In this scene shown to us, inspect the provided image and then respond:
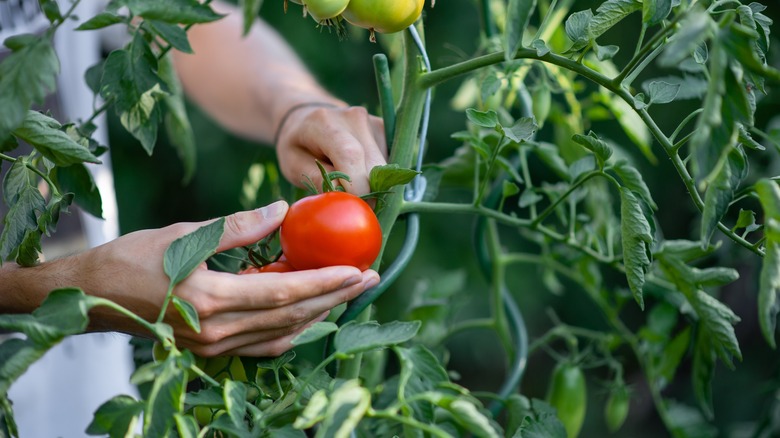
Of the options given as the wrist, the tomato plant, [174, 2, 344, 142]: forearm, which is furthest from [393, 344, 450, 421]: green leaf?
[174, 2, 344, 142]: forearm

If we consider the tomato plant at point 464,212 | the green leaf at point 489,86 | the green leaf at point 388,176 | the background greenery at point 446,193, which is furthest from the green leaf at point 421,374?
the background greenery at point 446,193

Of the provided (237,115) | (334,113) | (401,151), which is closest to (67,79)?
(237,115)

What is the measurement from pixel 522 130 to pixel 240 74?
2.16 ft

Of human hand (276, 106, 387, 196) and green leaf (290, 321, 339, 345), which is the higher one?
human hand (276, 106, 387, 196)

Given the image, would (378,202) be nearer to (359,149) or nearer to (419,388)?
(359,149)

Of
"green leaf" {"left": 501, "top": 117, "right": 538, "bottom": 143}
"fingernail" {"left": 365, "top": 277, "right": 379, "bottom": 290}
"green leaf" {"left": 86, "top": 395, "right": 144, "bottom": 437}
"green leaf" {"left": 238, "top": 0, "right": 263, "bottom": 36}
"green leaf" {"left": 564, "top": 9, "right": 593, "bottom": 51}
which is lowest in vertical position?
"green leaf" {"left": 86, "top": 395, "right": 144, "bottom": 437}

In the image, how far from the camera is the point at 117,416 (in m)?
A: 0.41

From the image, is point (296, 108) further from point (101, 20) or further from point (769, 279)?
point (769, 279)

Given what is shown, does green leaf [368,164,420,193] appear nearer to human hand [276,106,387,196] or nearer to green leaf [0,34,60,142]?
human hand [276,106,387,196]

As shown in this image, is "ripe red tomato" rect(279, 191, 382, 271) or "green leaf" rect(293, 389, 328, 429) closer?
"green leaf" rect(293, 389, 328, 429)

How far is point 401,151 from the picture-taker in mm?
548

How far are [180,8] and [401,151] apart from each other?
0.20 meters

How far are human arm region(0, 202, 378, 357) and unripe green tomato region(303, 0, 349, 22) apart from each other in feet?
0.46

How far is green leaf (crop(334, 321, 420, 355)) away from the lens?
1.33 ft
